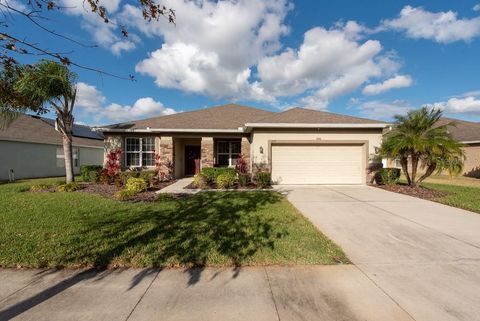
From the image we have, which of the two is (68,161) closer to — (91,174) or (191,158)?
(91,174)

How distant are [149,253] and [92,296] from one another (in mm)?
1146

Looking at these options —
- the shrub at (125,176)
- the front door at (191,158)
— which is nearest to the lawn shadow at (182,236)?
the shrub at (125,176)

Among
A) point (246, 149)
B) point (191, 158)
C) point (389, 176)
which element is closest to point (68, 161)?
point (191, 158)

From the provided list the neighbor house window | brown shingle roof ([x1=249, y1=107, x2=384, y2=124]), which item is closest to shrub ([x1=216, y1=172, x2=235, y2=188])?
brown shingle roof ([x1=249, y1=107, x2=384, y2=124])

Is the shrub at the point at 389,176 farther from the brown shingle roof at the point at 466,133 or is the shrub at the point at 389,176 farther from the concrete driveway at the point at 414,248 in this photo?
the brown shingle roof at the point at 466,133

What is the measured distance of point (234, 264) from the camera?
3.78m

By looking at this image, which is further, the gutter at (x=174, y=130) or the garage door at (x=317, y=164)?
the gutter at (x=174, y=130)

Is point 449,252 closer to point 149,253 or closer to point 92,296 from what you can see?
point 149,253

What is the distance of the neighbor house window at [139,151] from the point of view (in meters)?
14.7

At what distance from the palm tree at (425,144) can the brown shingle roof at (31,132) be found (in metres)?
21.9

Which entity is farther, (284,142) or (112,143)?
(112,143)

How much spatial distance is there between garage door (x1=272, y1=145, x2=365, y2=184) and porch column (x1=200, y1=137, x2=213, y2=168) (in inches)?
145

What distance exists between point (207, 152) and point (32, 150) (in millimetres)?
13368

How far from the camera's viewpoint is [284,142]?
42.5ft
